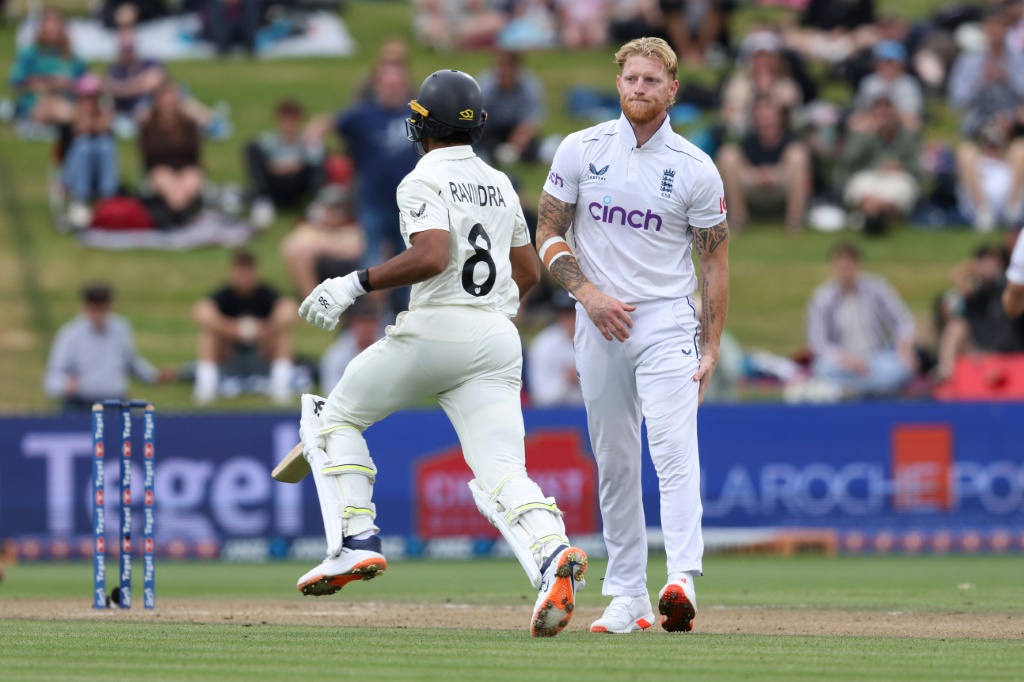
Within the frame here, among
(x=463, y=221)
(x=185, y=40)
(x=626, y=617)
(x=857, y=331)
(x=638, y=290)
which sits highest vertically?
(x=185, y=40)

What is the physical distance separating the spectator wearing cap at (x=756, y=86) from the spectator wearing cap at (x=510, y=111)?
2490mm

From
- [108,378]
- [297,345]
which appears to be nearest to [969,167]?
[297,345]

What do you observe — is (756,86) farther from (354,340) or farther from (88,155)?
(88,155)

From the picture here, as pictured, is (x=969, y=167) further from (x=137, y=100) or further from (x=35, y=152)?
(x=35, y=152)

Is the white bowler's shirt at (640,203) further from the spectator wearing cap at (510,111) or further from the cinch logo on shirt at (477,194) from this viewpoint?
the spectator wearing cap at (510,111)

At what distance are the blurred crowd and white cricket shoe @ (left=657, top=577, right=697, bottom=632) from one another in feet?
26.1

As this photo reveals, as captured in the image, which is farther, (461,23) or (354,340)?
(461,23)

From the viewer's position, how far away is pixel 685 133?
73.7ft

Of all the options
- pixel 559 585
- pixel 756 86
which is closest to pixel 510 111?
pixel 756 86

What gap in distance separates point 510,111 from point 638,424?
1325 cm

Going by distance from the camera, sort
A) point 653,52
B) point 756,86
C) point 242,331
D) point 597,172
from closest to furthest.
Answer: point 653,52 < point 597,172 < point 242,331 < point 756,86

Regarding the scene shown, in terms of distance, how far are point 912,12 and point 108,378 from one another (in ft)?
56.1

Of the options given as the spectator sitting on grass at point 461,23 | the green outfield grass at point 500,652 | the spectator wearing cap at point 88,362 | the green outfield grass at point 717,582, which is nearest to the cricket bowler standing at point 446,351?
the green outfield grass at point 500,652

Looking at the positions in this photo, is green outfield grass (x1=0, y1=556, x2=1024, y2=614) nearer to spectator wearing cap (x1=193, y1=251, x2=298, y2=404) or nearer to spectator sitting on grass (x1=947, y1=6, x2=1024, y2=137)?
spectator wearing cap (x1=193, y1=251, x2=298, y2=404)
